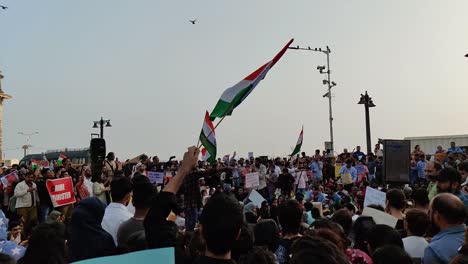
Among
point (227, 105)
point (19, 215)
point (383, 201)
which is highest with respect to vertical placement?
point (227, 105)

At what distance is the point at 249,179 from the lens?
653 inches

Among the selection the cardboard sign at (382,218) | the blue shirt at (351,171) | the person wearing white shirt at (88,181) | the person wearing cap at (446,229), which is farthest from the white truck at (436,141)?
the person wearing cap at (446,229)

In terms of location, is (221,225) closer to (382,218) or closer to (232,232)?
(232,232)

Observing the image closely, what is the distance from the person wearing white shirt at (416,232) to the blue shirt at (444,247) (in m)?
0.41

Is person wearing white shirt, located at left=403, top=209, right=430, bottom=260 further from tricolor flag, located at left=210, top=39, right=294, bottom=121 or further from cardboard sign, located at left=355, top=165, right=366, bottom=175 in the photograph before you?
cardboard sign, located at left=355, top=165, right=366, bottom=175

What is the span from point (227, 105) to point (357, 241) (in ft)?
7.41

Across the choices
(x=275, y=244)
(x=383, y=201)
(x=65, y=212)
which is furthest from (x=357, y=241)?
(x=65, y=212)

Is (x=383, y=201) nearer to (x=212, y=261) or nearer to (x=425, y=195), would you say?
(x=425, y=195)

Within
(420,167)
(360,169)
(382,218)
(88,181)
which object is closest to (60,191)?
(88,181)

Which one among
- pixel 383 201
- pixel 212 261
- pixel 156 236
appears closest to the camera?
pixel 212 261

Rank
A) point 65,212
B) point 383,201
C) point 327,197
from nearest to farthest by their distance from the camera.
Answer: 1. point 383,201
2. point 65,212
3. point 327,197

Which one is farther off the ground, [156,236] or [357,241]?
[156,236]

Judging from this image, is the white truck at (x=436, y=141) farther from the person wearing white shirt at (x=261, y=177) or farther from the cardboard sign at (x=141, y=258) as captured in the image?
the cardboard sign at (x=141, y=258)

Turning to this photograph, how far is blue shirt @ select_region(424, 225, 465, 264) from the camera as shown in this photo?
4.15 meters
